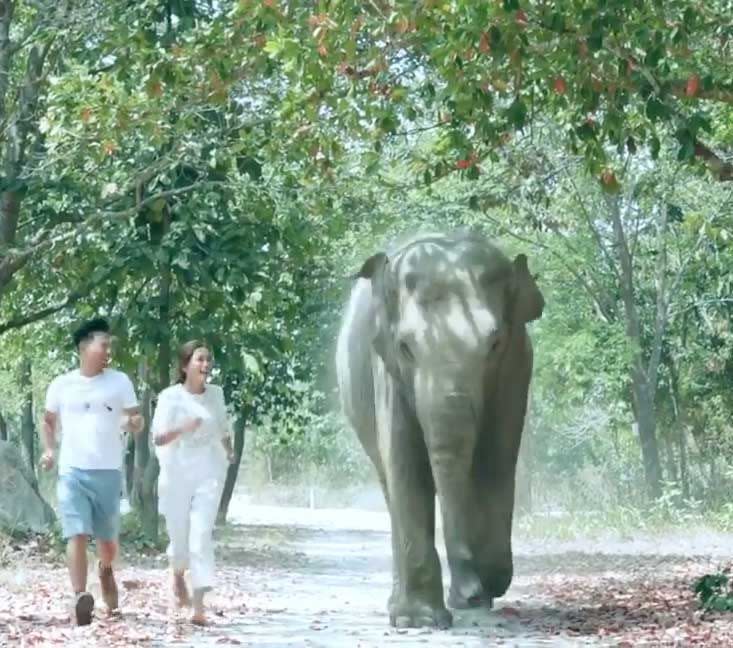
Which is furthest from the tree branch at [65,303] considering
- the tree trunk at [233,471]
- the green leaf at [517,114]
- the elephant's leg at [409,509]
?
the tree trunk at [233,471]

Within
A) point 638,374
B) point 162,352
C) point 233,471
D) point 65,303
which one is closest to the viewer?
point 162,352

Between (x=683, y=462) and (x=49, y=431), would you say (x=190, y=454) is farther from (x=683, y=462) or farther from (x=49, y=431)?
(x=683, y=462)

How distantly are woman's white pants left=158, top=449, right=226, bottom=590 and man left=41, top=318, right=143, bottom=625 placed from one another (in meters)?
0.37

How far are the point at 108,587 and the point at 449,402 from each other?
9.13ft

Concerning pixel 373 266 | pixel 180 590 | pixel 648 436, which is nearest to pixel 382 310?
pixel 373 266

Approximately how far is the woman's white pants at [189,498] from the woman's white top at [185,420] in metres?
0.03

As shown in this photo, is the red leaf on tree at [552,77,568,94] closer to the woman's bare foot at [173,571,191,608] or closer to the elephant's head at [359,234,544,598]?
the elephant's head at [359,234,544,598]

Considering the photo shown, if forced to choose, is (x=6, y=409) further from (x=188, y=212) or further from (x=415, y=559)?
(x=415, y=559)

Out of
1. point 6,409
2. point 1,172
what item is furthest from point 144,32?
point 6,409

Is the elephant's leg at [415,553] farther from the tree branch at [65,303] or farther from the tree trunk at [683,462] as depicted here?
the tree trunk at [683,462]

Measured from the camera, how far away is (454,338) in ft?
37.0

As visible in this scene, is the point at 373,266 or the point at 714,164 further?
the point at 373,266

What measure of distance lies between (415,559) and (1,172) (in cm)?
1019

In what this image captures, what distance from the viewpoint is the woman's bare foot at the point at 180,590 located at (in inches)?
486
